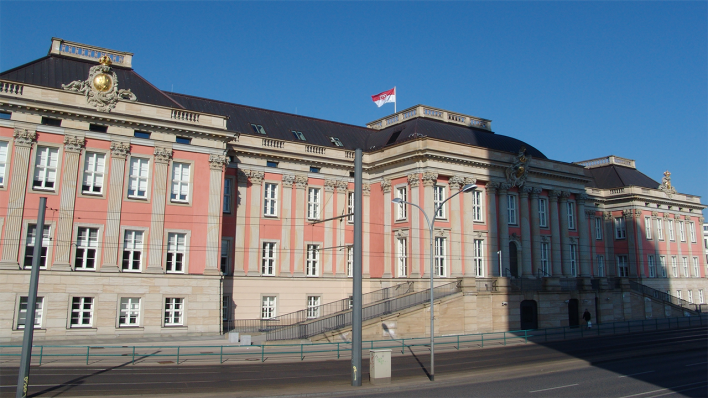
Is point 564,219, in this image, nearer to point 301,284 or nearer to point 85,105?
point 301,284

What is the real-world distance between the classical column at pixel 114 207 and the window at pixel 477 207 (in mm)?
29369

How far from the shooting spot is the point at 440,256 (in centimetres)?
4791

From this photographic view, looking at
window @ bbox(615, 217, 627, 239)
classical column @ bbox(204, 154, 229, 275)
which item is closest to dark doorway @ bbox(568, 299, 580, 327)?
window @ bbox(615, 217, 627, 239)

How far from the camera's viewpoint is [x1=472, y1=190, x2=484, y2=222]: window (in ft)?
169

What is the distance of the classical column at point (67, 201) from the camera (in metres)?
35.8

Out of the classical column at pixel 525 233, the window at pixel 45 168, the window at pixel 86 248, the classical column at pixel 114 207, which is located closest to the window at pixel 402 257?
the classical column at pixel 525 233

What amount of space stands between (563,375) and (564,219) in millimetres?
Result: 35636

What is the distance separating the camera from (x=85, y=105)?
123 ft

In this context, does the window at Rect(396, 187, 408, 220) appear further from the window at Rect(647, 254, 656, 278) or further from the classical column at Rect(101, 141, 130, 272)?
the window at Rect(647, 254, 656, 278)

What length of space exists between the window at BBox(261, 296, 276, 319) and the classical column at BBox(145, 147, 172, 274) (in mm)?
10116

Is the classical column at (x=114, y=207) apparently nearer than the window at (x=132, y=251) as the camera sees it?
Yes

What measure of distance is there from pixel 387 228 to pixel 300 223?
25.2 feet

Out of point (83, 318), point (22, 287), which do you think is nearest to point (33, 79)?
point (22, 287)

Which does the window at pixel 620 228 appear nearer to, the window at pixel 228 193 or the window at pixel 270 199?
the window at pixel 270 199
